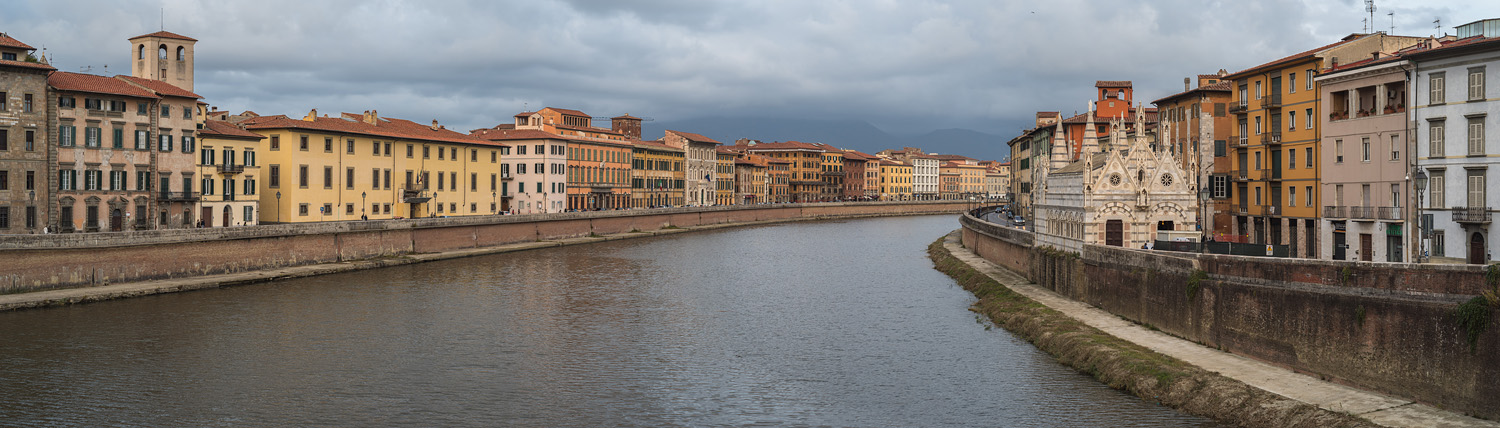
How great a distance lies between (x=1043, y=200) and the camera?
168 feet

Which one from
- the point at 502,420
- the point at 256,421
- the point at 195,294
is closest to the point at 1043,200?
the point at 502,420

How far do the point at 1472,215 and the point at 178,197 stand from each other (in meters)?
63.3

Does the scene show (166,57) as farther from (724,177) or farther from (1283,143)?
(724,177)

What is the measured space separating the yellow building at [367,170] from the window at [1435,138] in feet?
210

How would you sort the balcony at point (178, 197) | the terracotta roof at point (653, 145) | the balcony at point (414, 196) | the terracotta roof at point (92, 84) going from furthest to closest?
1. the terracotta roof at point (653, 145)
2. the balcony at point (414, 196)
3. the balcony at point (178, 197)
4. the terracotta roof at point (92, 84)

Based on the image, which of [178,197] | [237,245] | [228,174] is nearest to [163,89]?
[178,197]

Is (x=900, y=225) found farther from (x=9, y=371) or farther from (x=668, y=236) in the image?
(x=9, y=371)

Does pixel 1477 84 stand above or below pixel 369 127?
below

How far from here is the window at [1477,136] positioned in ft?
108

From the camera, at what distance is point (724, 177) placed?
544ft

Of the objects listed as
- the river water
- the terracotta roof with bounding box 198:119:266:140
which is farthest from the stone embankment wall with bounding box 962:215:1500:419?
the terracotta roof with bounding box 198:119:266:140

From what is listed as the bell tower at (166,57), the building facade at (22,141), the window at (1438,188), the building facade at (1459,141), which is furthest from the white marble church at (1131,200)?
the bell tower at (166,57)

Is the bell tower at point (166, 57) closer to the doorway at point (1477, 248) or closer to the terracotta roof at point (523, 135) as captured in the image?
the terracotta roof at point (523, 135)

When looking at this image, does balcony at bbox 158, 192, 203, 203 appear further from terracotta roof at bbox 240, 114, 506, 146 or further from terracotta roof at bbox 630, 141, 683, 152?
terracotta roof at bbox 630, 141, 683, 152
